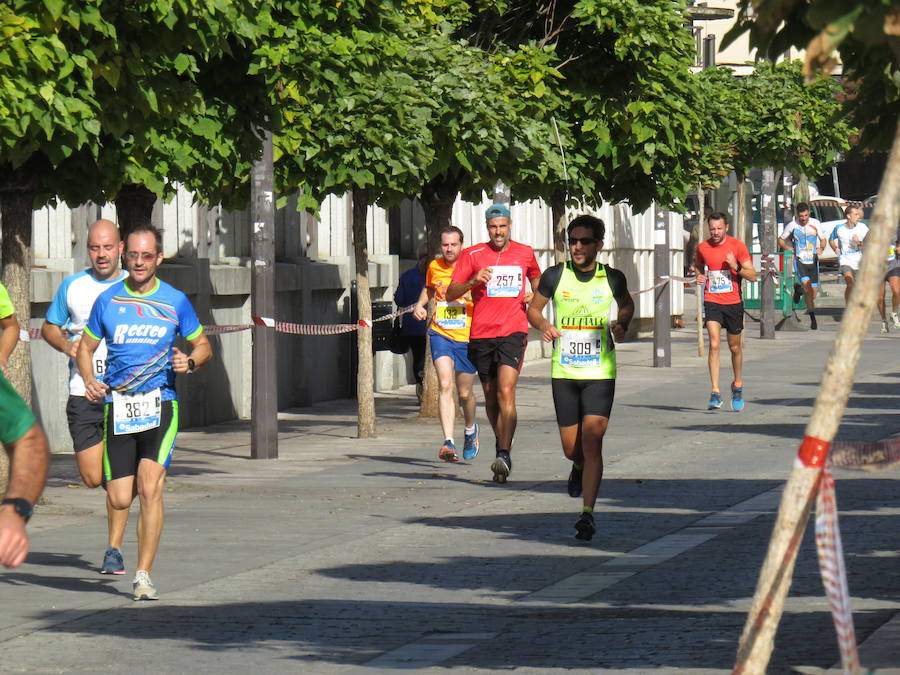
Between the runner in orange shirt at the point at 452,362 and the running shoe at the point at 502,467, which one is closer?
the running shoe at the point at 502,467

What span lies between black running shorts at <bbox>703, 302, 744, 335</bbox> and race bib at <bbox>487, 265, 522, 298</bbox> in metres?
5.58

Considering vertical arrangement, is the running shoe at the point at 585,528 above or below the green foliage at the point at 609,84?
below

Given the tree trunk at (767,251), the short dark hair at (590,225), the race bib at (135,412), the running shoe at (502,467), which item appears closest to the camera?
the race bib at (135,412)

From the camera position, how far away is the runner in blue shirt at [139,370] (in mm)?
9102

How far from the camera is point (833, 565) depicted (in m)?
4.87

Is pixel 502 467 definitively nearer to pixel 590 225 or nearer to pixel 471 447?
pixel 471 447

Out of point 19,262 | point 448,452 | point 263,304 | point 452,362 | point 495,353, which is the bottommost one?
point 448,452

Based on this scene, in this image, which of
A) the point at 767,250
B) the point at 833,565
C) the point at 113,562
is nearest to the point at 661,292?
the point at 767,250

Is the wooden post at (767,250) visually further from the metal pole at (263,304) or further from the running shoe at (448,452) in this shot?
the metal pole at (263,304)

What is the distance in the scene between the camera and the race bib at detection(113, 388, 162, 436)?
9.08 meters

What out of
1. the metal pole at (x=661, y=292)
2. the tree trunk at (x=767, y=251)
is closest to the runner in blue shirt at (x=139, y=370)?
the metal pole at (x=661, y=292)

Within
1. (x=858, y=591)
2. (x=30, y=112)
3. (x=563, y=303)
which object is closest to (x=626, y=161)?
(x=563, y=303)

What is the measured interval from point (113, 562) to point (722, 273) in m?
10.8

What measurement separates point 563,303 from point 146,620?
3.74 meters
